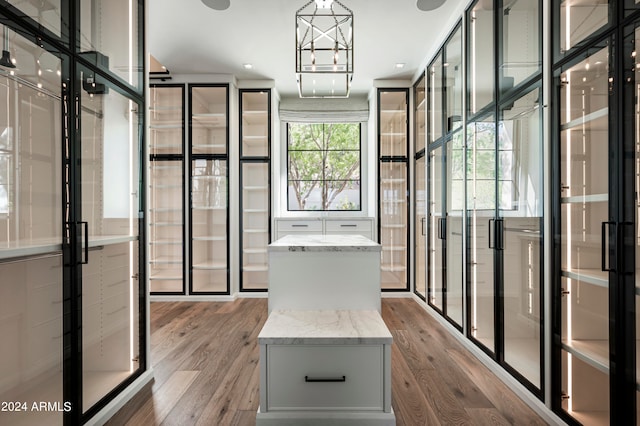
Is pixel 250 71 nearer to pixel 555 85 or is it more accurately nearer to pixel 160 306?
pixel 160 306

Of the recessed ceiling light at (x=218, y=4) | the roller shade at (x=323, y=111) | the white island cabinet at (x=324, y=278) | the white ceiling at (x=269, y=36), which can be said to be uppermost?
the white ceiling at (x=269, y=36)

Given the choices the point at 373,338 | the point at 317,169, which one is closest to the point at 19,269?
the point at 373,338

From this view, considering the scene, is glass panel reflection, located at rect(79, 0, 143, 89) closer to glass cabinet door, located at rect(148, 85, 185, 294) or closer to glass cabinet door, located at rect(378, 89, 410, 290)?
glass cabinet door, located at rect(148, 85, 185, 294)

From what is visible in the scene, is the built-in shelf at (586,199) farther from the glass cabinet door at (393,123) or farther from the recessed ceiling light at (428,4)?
the glass cabinet door at (393,123)

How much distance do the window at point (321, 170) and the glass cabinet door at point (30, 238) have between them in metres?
3.84

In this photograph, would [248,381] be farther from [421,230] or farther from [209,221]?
[421,230]

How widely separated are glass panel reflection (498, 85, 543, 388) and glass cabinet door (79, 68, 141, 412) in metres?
2.44

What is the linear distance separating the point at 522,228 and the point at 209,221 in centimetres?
367

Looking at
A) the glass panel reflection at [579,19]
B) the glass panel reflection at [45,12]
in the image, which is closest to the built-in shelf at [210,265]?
the glass panel reflection at [45,12]

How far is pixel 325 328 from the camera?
1844 mm

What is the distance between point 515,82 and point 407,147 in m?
2.48

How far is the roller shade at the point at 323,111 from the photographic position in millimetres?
5203

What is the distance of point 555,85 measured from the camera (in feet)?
6.22

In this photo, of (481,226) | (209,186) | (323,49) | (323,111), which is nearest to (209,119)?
(209,186)
